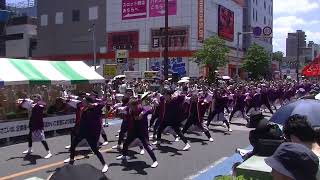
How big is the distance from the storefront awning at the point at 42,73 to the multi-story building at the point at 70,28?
46.6 m

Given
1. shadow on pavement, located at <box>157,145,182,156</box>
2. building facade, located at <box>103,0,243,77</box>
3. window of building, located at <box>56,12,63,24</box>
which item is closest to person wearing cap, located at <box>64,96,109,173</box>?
shadow on pavement, located at <box>157,145,182,156</box>

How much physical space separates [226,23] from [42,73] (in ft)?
167

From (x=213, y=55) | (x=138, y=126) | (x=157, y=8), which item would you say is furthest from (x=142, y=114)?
(x=157, y=8)

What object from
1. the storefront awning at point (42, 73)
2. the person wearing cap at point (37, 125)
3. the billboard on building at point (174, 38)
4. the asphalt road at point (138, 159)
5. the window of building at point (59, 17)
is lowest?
the asphalt road at point (138, 159)

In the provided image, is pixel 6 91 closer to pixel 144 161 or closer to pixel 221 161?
pixel 144 161

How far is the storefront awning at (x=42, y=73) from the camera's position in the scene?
1667 cm

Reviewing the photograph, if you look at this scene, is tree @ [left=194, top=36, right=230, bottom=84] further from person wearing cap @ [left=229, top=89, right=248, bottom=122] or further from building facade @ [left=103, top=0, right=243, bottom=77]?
person wearing cap @ [left=229, top=89, right=248, bottom=122]

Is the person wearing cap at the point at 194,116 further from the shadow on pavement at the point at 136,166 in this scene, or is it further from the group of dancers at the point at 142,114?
the shadow on pavement at the point at 136,166

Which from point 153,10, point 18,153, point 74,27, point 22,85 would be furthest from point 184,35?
point 18,153

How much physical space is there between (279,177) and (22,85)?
15.6 metres

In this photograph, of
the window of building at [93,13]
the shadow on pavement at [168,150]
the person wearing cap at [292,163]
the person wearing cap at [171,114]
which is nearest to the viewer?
the person wearing cap at [292,163]

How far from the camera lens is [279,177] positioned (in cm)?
323

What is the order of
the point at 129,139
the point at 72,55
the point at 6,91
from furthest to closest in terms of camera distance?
the point at 72,55, the point at 6,91, the point at 129,139

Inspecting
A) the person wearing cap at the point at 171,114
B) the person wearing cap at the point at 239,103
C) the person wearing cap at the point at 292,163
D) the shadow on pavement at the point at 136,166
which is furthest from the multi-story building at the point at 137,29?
the person wearing cap at the point at 292,163
